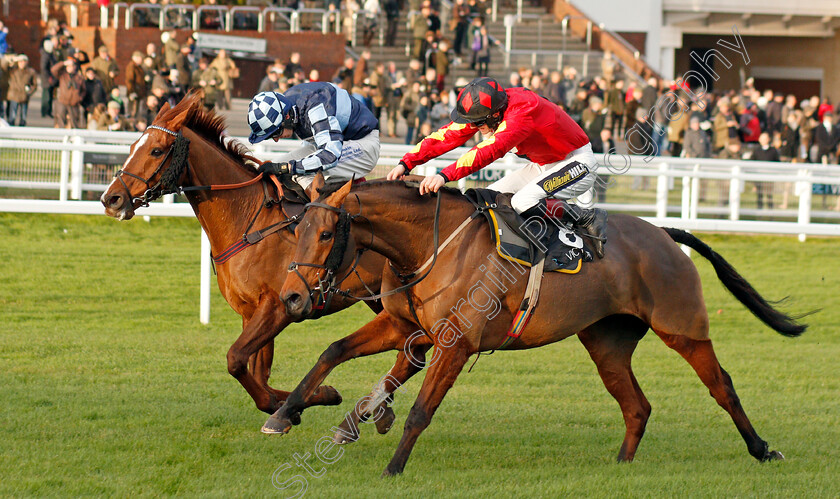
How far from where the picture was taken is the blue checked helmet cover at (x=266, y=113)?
582 cm

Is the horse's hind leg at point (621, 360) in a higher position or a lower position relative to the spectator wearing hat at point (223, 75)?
lower

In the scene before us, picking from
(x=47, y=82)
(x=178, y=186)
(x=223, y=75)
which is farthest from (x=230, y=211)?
(x=223, y=75)

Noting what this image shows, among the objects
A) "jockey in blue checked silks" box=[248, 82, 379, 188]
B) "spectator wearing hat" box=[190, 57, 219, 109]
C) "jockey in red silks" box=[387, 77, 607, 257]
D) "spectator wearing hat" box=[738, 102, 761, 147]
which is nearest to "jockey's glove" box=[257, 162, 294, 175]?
"jockey in blue checked silks" box=[248, 82, 379, 188]

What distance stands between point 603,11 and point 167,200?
1931cm

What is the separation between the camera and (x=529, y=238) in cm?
527

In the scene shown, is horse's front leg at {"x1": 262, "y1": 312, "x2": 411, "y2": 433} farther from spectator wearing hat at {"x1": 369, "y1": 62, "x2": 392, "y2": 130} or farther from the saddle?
spectator wearing hat at {"x1": 369, "y1": 62, "x2": 392, "y2": 130}

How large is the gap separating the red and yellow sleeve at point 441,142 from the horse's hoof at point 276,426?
1.42 m

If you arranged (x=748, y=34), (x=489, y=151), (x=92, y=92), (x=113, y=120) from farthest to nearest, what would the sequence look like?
(x=748, y=34) < (x=92, y=92) < (x=113, y=120) < (x=489, y=151)

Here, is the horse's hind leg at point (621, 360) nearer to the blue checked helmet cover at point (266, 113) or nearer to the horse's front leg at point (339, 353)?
the horse's front leg at point (339, 353)

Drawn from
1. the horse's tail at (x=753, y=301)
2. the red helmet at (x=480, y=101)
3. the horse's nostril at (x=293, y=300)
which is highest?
the red helmet at (x=480, y=101)

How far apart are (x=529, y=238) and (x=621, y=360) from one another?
3.29ft

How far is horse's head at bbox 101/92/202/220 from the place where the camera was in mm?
5648

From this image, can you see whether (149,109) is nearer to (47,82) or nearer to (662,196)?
(47,82)

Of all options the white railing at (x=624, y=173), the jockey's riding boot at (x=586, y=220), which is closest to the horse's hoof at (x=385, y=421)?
the jockey's riding boot at (x=586, y=220)
